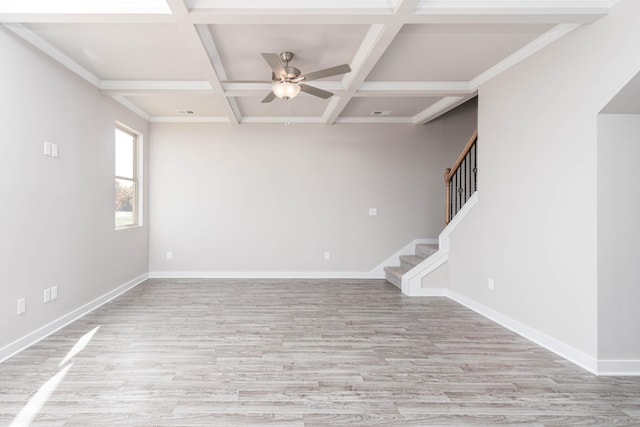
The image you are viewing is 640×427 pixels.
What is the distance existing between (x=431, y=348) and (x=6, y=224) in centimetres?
358

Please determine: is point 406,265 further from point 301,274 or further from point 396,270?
point 301,274

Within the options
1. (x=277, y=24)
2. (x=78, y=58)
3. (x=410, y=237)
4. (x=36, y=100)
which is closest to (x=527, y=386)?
(x=277, y=24)

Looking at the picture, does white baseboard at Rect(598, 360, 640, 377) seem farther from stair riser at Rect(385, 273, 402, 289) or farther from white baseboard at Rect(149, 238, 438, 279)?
white baseboard at Rect(149, 238, 438, 279)

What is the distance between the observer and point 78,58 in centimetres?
360

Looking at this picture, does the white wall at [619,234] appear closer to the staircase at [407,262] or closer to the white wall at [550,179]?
the white wall at [550,179]

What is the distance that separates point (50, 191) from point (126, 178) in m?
1.94

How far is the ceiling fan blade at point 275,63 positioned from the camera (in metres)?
2.89

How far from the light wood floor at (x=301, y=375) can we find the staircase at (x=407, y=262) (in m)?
1.34

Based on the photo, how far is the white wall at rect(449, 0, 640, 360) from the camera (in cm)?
267

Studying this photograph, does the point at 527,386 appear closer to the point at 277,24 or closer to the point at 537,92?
the point at 537,92

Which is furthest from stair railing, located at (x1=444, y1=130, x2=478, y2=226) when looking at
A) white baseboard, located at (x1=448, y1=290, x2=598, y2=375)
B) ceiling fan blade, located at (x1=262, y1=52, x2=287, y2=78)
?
ceiling fan blade, located at (x1=262, y1=52, x2=287, y2=78)

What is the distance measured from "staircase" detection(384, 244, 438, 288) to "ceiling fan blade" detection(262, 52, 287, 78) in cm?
334

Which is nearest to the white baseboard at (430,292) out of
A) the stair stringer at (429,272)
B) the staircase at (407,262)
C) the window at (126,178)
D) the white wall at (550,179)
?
the stair stringer at (429,272)

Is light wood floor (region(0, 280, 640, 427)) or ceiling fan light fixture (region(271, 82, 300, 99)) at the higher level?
ceiling fan light fixture (region(271, 82, 300, 99))
